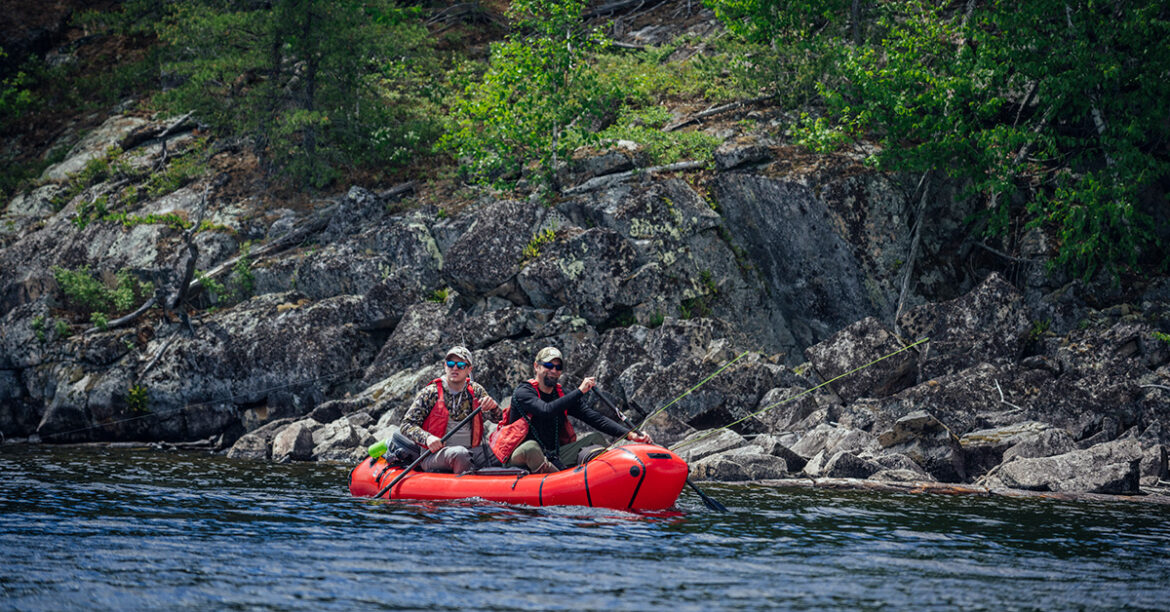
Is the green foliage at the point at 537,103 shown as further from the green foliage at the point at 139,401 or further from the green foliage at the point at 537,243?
the green foliage at the point at 139,401

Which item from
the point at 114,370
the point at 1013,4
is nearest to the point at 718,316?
the point at 1013,4

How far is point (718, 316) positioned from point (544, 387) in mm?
9168

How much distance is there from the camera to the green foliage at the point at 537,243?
1942 cm

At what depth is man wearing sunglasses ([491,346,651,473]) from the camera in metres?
10.5

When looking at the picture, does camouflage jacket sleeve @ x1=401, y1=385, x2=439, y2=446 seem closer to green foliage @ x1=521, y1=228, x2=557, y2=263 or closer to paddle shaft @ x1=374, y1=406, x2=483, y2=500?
paddle shaft @ x1=374, y1=406, x2=483, y2=500

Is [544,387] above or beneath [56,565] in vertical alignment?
above

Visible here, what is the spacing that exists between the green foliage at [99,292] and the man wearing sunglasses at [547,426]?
1449cm

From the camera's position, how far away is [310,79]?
25047 mm

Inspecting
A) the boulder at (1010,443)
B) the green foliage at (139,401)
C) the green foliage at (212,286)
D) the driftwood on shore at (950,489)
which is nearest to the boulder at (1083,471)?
the driftwood on shore at (950,489)

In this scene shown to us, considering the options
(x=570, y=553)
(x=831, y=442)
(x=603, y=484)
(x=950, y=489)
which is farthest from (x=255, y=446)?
(x=950, y=489)

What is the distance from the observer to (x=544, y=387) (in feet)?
35.0

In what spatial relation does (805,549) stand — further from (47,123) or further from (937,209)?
(47,123)

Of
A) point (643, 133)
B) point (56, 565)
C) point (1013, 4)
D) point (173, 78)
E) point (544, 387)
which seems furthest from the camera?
point (173, 78)

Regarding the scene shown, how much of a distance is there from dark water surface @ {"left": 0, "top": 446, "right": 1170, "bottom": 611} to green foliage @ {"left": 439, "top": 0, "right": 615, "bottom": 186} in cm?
1212
